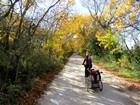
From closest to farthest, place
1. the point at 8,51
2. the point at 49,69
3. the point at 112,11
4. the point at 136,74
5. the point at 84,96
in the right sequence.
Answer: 1. the point at 84,96
2. the point at 8,51
3. the point at 136,74
4. the point at 49,69
5. the point at 112,11

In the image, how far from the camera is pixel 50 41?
781 inches

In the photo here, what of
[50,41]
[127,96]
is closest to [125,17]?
[50,41]

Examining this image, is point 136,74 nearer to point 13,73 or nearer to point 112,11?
point 13,73

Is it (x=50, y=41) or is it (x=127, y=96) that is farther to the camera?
(x=50, y=41)

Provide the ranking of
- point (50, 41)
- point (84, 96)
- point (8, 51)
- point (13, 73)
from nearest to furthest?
point (84, 96) → point (8, 51) → point (13, 73) → point (50, 41)

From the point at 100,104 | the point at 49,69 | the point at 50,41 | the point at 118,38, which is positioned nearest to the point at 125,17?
the point at 118,38

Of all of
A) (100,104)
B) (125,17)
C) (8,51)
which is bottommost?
(100,104)

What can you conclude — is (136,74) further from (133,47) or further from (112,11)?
(112,11)

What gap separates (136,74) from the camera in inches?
581

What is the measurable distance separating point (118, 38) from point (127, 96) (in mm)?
12313

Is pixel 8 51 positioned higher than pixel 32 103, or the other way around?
pixel 8 51

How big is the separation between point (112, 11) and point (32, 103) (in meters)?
26.0

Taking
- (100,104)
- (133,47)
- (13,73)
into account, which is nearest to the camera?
(100,104)

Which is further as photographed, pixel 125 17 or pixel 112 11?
pixel 112 11
